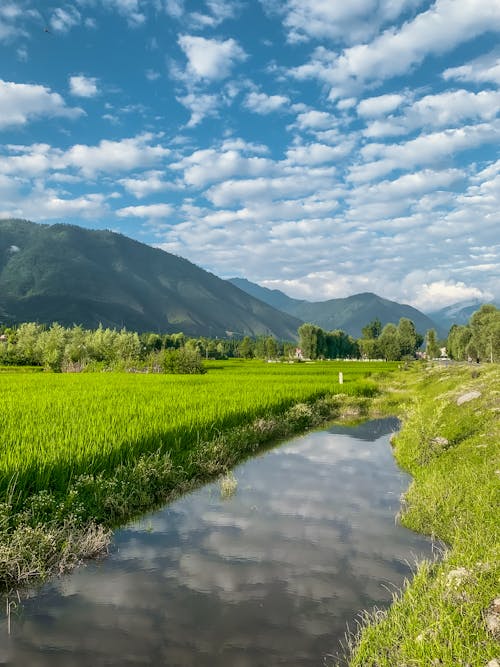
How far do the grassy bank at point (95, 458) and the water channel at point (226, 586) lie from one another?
24.0 inches

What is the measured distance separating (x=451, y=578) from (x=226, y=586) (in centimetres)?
362

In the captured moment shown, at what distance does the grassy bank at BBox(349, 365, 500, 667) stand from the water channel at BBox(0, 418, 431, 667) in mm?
592

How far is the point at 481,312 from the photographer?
136m

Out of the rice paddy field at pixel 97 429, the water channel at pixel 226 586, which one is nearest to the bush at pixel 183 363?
the rice paddy field at pixel 97 429

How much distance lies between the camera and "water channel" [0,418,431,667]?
19.6ft

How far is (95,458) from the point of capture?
10.8m

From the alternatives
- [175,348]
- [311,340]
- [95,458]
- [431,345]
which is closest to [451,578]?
[95,458]

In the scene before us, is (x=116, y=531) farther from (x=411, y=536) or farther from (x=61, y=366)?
(x=61, y=366)

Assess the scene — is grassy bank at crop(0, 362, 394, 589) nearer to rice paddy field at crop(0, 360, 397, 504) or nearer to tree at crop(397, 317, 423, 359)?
rice paddy field at crop(0, 360, 397, 504)

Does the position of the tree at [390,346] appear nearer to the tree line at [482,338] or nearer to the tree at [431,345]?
the tree line at [482,338]

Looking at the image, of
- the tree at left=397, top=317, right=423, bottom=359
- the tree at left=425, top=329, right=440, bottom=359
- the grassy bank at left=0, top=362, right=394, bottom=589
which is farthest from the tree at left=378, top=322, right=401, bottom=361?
the grassy bank at left=0, top=362, right=394, bottom=589

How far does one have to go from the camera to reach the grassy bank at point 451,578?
5176mm

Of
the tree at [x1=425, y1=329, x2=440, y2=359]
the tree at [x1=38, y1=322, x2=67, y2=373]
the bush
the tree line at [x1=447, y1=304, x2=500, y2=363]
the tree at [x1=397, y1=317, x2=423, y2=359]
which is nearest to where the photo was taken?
the bush

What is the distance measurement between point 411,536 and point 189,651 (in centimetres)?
565
